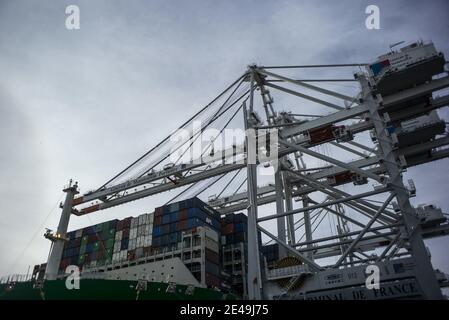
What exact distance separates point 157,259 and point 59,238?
1052cm

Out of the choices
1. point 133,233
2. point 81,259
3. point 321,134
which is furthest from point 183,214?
point 321,134

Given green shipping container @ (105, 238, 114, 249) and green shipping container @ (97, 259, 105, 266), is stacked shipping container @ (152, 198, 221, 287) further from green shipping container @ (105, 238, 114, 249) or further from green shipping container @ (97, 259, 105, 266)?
green shipping container @ (97, 259, 105, 266)

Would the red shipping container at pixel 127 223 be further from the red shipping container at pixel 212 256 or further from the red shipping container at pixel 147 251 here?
the red shipping container at pixel 212 256

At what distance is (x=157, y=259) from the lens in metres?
35.3

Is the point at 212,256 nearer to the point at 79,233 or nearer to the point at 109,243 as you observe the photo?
the point at 109,243

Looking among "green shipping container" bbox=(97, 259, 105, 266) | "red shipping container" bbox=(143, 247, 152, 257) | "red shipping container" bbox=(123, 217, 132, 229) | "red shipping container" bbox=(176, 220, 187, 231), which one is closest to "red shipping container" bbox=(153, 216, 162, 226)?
"red shipping container" bbox=(176, 220, 187, 231)

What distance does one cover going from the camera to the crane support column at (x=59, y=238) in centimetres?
3306

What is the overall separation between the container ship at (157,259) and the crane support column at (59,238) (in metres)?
0.45

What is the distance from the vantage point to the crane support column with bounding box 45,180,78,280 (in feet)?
108

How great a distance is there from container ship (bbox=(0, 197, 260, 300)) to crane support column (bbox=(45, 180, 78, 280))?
45 centimetres
